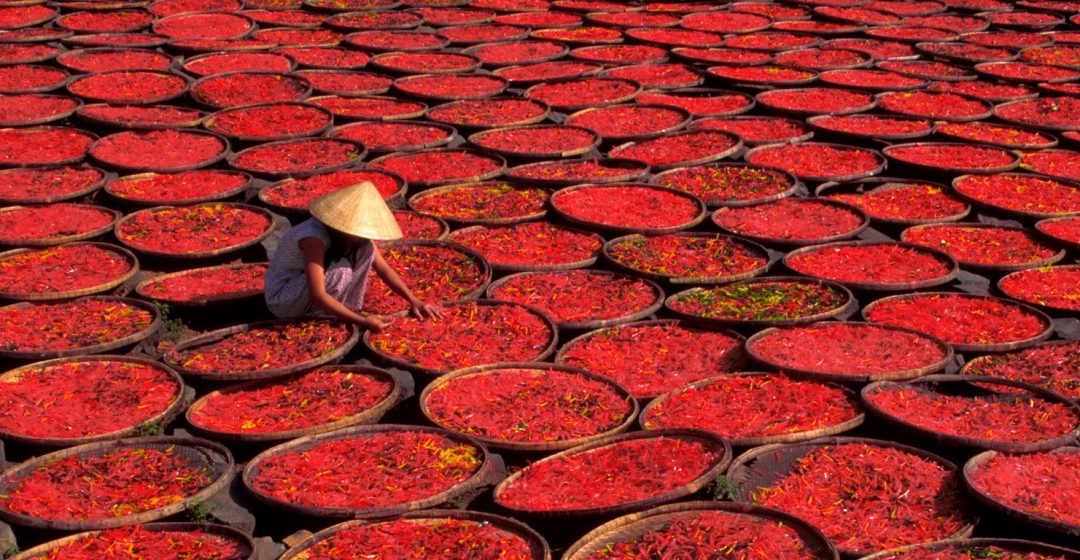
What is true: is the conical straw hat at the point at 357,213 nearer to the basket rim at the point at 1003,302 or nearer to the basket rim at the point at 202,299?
the basket rim at the point at 202,299

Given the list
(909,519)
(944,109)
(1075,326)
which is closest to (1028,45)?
(944,109)

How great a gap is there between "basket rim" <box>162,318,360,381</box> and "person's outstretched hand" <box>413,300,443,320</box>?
0.31 m

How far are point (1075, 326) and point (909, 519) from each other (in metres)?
2.07

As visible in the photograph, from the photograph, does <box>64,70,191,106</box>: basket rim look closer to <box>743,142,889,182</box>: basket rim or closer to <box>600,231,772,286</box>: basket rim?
<box>600,231,772,286</box>: basket rim

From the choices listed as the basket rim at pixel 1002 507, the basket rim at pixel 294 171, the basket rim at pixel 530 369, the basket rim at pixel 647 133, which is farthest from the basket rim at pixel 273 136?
the basket rim at pixel 1002 507

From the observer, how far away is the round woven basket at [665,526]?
408 centimetres

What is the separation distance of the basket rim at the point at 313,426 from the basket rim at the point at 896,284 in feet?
7.47

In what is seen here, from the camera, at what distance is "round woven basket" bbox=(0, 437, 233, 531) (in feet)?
13.6

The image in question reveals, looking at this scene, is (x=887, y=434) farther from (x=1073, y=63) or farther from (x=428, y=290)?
(x=1073, y=63)

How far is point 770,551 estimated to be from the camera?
13.2 feet

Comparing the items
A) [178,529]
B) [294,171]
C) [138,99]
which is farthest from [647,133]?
[178,529]

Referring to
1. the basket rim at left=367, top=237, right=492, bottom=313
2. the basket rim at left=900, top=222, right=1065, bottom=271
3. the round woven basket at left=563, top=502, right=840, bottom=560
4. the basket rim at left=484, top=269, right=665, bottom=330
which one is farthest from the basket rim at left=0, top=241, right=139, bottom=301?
the basket rim at left=900, top=222, right=1065, bottom=271

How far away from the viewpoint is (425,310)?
5.74 m

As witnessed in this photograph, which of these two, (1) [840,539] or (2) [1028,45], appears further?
(2) [1028,45]
